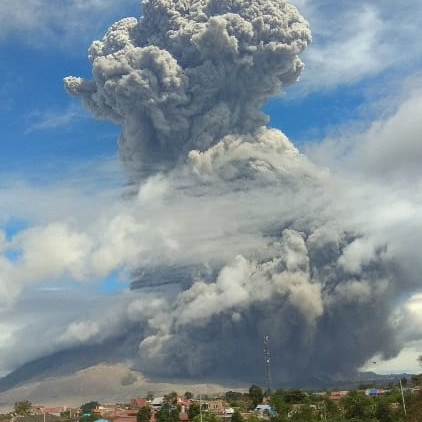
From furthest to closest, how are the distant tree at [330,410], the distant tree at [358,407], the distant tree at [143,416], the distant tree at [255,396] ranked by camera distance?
the distant tree at [255,396] < the distant tree at [143,416] < the distant tree at [330,410] < the distant tree at [358,407]

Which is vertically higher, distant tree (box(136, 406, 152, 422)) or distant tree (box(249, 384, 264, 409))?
distant tree (box(249, 384, 264, 409))

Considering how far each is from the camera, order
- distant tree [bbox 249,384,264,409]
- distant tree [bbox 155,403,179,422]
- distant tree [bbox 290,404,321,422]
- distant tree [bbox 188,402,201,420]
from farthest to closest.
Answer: distant tree [bbox 249,384,264,409] → distant tree [bbox 188,402,201,420] → distant tree [bbox 155,403,179,422] → distant tree [bbox 290,404,321,422]

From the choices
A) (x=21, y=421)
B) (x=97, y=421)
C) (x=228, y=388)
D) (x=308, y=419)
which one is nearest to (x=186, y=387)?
(x=228, y=388)

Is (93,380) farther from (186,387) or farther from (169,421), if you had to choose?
(169,421)

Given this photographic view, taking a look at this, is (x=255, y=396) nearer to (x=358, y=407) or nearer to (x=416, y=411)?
(x=358, y=407)

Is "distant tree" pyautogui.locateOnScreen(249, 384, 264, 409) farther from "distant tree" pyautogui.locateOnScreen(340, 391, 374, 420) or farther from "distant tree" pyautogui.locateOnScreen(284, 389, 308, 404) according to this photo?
"distant tree" pyautogui.locateOnScreen(340, 391, 374, 420)

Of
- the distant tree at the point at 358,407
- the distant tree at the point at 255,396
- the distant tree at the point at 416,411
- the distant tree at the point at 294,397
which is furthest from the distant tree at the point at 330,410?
the distant tree at the point at 416,411

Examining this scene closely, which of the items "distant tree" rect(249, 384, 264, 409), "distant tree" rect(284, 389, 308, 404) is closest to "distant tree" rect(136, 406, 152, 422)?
"distant tree" rect(284, 389, 308, 404)

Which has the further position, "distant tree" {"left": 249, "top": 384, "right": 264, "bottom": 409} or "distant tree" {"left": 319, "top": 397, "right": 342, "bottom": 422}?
"distant tree" {"left": 249, "top": 384, "right": 264, "bottom": 409}

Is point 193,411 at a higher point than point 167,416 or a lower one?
higher

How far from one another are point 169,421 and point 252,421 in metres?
17.4

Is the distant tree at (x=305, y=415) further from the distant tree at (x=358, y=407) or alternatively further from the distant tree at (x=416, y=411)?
the distant tree at (x=416, y=411)

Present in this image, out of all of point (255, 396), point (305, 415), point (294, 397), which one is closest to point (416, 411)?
point (305, 415)

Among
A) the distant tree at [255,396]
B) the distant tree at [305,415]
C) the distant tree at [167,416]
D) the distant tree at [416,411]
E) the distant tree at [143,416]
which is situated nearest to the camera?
the distant tree at [416,411]
